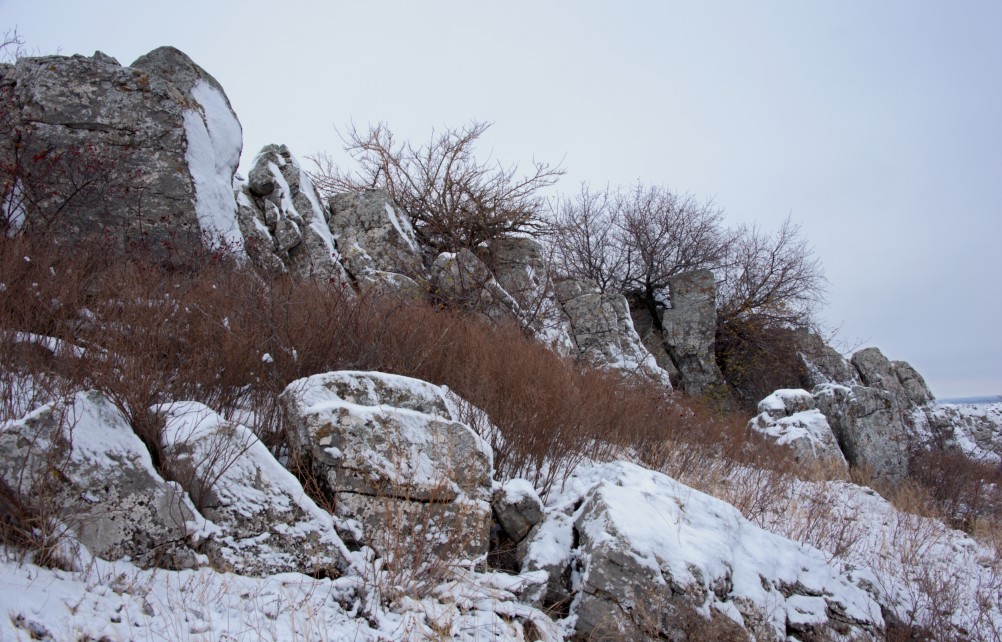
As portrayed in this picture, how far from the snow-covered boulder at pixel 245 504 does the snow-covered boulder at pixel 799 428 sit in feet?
28.6

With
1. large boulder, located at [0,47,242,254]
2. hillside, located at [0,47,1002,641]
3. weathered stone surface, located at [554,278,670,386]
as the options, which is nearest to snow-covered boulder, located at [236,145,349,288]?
hillside, located at [0,47,1002,641]

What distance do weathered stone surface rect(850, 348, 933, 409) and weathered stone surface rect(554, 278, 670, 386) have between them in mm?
7732

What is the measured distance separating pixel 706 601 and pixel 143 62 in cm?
1107

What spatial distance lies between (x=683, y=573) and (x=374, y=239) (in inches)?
344

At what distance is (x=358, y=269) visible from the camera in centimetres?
1053

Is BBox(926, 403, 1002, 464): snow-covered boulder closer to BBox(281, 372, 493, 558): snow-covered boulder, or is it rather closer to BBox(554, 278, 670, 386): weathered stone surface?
BBox(554, 278, 670, 386): weathered stone surface

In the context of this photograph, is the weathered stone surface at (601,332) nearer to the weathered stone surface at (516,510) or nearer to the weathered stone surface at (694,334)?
the weathered stone surface at (694,334)

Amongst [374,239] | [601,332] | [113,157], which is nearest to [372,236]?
[374,239]

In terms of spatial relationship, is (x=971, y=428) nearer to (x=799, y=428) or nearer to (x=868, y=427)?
(x=868, y=427)

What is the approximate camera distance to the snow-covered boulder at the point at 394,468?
373 cm

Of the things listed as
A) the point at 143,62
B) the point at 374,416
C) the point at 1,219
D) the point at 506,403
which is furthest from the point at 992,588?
the point at 143,62

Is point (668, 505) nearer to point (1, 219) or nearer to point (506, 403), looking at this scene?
point (506, 403)

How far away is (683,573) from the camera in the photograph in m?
3.91

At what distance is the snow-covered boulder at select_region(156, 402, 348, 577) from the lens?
3.29 meters
